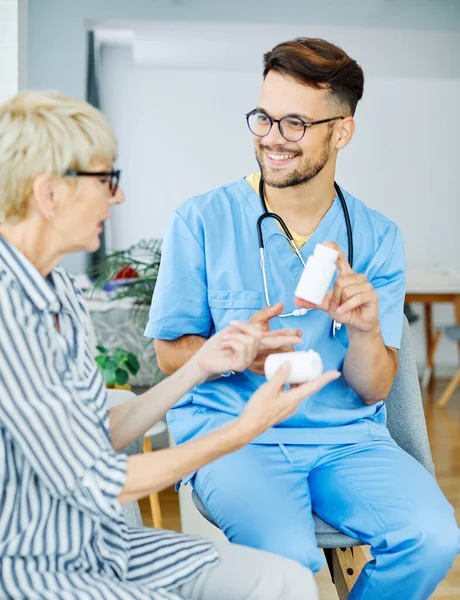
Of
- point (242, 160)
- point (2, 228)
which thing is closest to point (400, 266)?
point (2, 228)

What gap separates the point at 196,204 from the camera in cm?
173

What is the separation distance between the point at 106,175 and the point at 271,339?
1.46 ft

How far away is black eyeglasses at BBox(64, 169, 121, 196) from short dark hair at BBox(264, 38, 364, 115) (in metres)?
0.73

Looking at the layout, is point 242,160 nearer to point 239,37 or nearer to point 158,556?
point 239,37

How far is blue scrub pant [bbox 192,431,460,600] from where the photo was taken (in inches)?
54.8

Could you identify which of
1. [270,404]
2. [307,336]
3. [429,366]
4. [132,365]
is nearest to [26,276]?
[270,404]

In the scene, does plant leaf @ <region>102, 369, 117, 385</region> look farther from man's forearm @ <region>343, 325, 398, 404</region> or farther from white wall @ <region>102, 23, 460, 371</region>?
white wall @ <region>102, 23, 460, 371</region>

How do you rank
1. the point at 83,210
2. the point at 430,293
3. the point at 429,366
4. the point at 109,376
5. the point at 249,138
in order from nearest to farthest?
1. the point at 83,210
2. the point at 109,376
3. the point at 430,293
4. the point at 429,366
5. the point at 249,138

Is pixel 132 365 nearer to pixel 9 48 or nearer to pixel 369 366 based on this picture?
pixel 9 48

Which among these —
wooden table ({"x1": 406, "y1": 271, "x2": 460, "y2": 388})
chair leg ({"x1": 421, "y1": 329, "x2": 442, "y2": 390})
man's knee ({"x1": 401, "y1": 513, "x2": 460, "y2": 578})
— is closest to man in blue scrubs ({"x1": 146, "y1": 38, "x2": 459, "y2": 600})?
man's knee ({"x1": 401, "y1": 513, "x2": 460, "y2": 578})

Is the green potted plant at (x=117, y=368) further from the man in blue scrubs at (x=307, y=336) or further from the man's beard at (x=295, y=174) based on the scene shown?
the man's beard at (x=295, y=174)

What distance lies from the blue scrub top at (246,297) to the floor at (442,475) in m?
0.81

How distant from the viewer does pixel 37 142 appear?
100cm

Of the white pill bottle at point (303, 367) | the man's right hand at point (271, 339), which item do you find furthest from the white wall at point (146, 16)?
the white pill bottle at point (303, 367)
